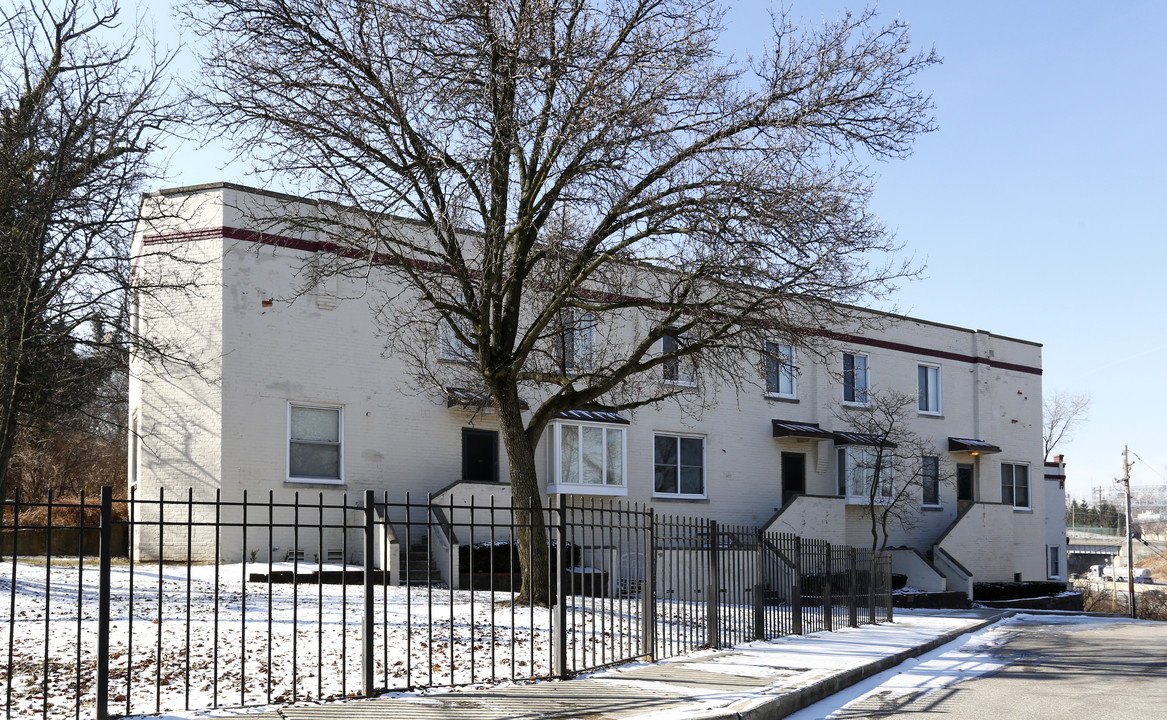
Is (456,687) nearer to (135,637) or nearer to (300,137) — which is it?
(135,637)

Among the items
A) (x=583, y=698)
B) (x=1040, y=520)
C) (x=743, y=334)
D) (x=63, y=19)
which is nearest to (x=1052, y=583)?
(x=1040, y=520)

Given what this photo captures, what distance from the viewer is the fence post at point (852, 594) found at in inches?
728

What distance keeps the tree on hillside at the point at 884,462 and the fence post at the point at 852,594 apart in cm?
1407

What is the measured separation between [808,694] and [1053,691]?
284 cm

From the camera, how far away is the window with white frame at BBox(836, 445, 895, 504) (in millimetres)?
33719

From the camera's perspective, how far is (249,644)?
A: 39.4ft

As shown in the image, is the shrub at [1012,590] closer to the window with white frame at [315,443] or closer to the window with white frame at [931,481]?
the window with white frame at [931,481]

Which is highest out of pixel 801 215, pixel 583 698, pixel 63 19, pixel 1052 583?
pixel 63 19


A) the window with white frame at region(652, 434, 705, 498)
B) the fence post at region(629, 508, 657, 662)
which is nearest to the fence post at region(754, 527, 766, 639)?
the fence post at region(629, 508, 657, 662)

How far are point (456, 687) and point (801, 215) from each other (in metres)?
7.64

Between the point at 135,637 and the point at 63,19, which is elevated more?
the point at 63,19

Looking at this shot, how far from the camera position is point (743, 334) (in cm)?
1648

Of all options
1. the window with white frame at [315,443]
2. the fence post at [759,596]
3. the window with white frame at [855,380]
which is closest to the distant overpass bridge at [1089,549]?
the window with white frame at [855,380]

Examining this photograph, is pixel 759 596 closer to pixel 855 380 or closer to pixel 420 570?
pixel 420 570
